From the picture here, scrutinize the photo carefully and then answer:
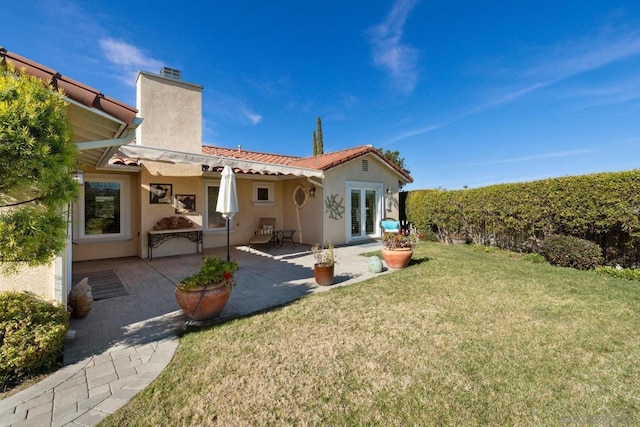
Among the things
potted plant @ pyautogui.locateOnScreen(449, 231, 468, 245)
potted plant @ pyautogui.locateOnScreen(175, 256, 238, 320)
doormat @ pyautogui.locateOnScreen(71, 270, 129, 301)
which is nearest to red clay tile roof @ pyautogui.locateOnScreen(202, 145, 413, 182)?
potted plant @ pyautogui.locateOnScreen(449, 231, 468, 245)

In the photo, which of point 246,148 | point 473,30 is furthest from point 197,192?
point 473,30

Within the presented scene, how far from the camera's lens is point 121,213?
12125 mm

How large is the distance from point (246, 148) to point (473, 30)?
635 inches

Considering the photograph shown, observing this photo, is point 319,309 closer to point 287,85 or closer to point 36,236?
point 36,236

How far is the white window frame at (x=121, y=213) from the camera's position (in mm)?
11102

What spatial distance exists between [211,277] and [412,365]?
4181 mm

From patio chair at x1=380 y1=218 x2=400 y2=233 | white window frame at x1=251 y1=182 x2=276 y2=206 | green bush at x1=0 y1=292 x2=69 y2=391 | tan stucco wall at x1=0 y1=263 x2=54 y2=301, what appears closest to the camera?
green bush at x1=0 y1=292 x2=69 y2=391

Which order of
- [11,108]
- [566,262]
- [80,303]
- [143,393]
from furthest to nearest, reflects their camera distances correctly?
1. [566,262]
2. [80,303]
3. [143,393]
4. [11,108]

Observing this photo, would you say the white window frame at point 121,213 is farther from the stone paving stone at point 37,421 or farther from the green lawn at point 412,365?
the stone paving stone at point 37,421

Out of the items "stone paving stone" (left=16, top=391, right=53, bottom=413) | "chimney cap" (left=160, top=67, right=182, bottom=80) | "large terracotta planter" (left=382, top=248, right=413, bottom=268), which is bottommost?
"stone paving stone" (left=16, top=391, right=53, bottom=413)

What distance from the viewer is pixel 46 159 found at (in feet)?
10.4

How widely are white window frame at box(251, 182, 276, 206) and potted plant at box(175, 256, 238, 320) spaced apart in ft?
33.6

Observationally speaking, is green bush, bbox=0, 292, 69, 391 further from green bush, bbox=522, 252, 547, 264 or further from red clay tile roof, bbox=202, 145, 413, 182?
green bush, bbox=522, 252, 547, 264

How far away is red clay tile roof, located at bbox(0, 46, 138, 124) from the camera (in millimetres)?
3761
